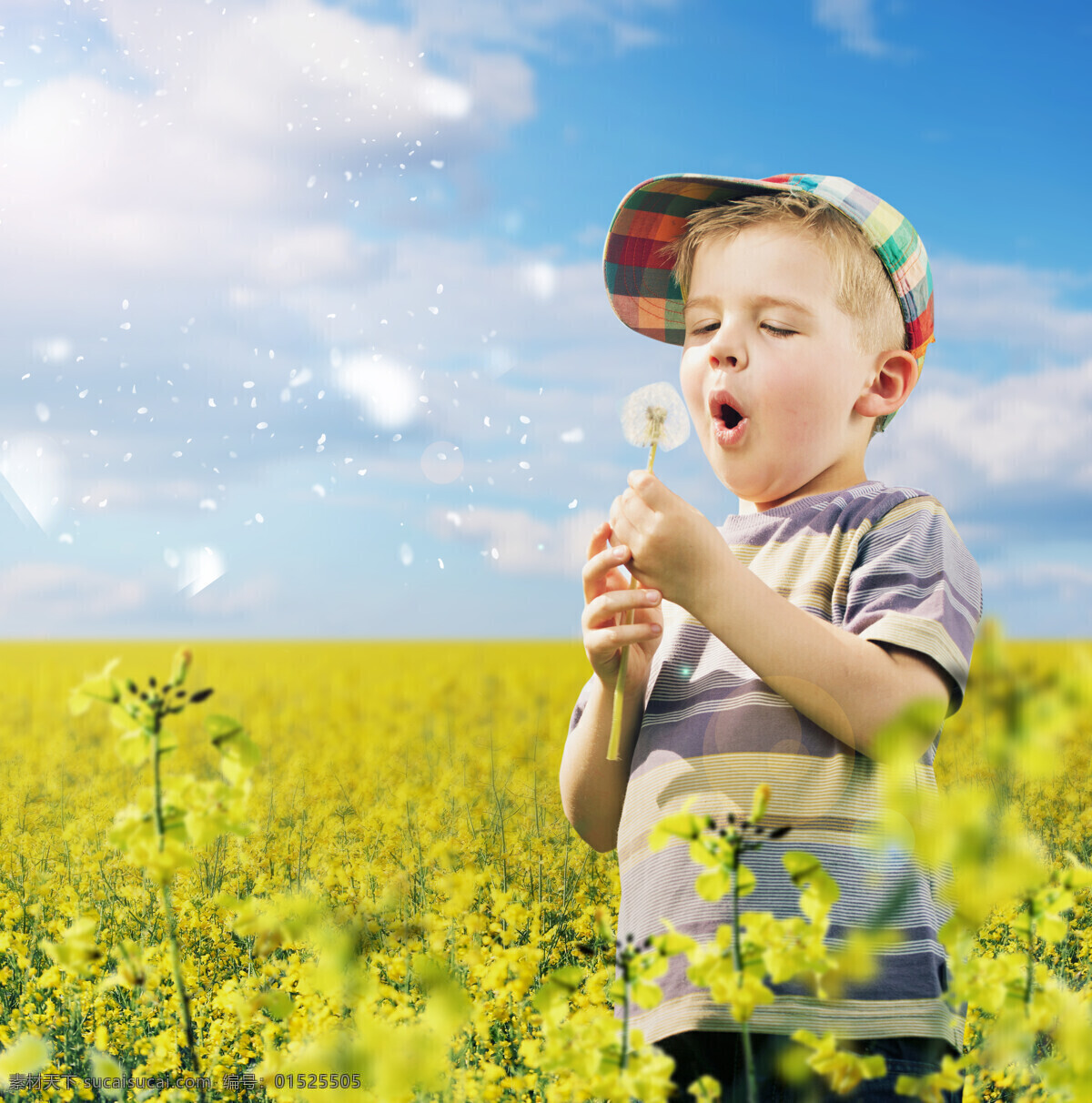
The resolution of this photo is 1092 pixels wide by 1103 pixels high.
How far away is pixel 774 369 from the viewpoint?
1.38 meters

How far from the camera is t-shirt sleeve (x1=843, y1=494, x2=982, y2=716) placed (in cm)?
116

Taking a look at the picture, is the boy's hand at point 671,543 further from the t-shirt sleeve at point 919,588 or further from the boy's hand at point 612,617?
the t-shirt sleeve at point 919,588

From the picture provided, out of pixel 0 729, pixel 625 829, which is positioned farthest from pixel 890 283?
pixel 0 729

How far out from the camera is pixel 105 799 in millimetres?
5000

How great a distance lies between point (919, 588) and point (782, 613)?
0.68 ft

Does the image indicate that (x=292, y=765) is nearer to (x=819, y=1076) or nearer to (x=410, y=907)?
(x=410, y=907)

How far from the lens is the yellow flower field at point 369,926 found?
34.0 inches

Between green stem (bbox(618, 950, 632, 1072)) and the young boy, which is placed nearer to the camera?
green stem (bbox(618, 950, 632, 1072))

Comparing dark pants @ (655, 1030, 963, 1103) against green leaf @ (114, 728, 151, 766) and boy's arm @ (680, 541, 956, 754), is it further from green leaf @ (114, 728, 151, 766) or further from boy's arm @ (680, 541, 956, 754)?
green leaf @ (114, 728, 151, 766)

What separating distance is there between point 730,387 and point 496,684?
10.2 m

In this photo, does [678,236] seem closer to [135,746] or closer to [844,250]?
[844,250]

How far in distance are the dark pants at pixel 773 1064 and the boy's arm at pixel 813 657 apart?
36 centimetres

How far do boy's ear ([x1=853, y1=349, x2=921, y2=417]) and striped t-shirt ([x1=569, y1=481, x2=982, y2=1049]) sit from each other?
0.49 ft

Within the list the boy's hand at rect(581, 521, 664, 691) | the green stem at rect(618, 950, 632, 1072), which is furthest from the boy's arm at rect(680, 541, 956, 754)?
the green stem at rect(618, 950, 632, 1072)
